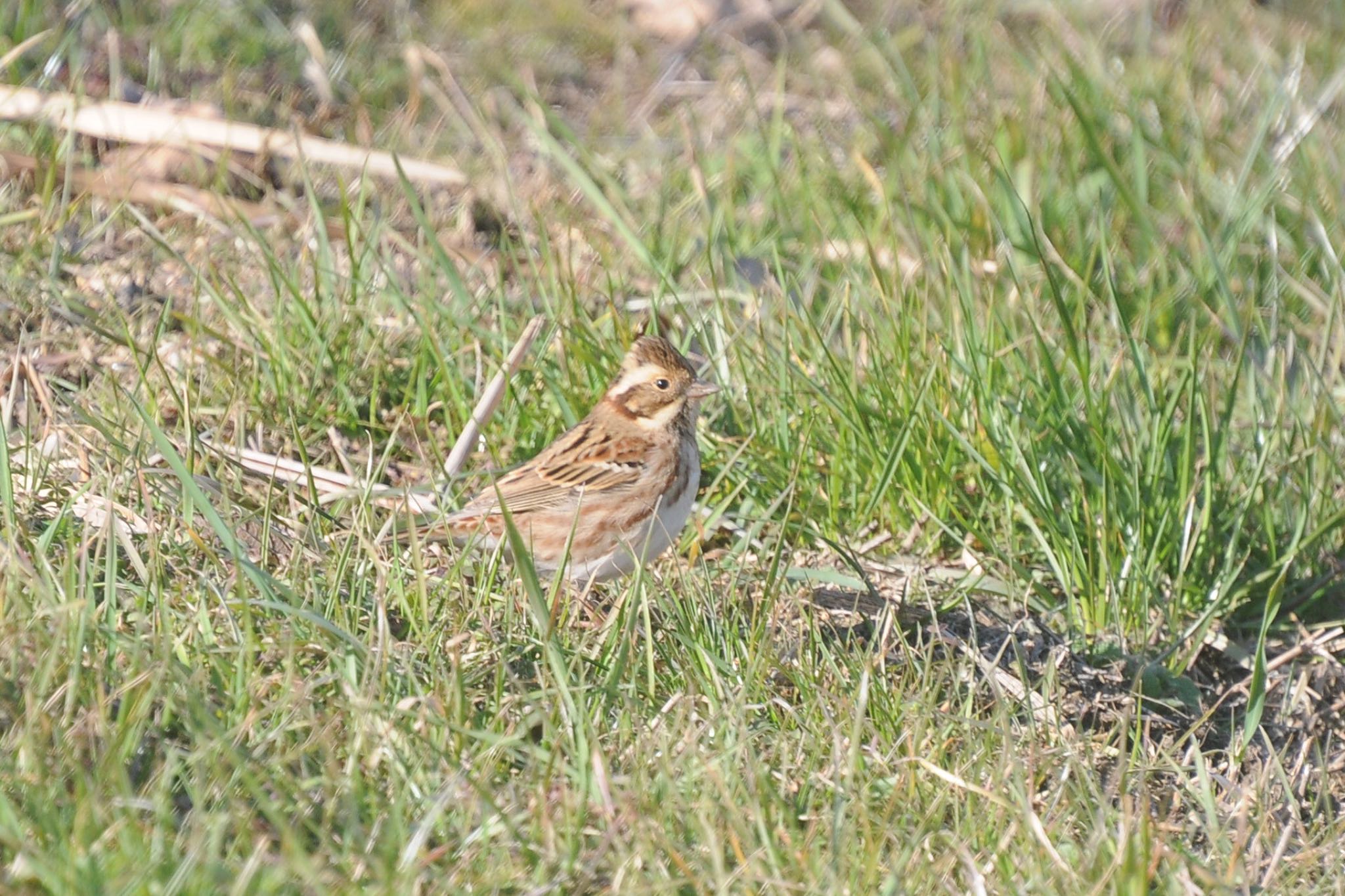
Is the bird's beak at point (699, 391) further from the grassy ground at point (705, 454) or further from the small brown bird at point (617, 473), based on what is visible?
the grassy ground at point (705, 454)

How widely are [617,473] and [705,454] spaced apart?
1.53 ft

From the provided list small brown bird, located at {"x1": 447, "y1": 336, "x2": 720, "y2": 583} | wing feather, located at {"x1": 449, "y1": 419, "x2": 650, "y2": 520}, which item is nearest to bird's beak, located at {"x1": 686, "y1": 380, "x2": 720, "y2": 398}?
small brown bird, located at {"x1": 447, "y1": 336, "x2": 720, "y2": 583}

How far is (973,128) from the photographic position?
7.49 metres

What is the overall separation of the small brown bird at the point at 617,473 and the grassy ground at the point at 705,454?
0.19 metres

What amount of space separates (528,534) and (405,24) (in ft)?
12.9

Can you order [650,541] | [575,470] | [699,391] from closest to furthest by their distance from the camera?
[650,541]
[575,470]
[699,391]

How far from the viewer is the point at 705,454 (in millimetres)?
5680

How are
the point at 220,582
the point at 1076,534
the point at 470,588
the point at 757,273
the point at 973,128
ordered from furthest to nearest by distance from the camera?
the point at 973,128
the point at 757,273
the point at 1076,534
the point at 470,588
the point at 220,582

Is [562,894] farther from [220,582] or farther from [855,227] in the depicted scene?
[855,227]

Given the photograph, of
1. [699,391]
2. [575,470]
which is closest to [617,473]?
[575,470]

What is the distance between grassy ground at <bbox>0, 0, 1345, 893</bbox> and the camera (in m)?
3.55

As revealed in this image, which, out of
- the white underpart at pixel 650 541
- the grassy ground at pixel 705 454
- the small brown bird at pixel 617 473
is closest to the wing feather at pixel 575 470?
the small brown bird at pixel 617 473

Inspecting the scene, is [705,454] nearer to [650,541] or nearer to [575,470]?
[575,470]

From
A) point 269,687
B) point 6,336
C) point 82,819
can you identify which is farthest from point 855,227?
point 82,819
